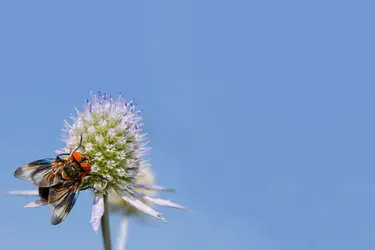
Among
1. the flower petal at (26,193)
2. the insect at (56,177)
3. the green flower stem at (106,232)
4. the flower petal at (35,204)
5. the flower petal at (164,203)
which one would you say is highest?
the flower petal at (164,203)

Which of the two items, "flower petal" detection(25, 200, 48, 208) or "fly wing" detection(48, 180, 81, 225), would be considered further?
"flower petal" detection(25, 200, 48, 208)

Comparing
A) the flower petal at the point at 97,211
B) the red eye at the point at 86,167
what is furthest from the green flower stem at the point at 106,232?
the red eye at the point at 86,167

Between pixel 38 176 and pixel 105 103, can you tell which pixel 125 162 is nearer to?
pixel 105 103

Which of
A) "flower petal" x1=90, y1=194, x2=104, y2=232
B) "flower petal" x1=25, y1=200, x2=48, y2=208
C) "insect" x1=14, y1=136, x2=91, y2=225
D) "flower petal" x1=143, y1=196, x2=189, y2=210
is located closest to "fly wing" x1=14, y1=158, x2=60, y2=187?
"insect" x1=14, y1=136, x2=91, y2=225

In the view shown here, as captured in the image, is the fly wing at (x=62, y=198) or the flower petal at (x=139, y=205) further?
the flower petal at (x=139, y=205)

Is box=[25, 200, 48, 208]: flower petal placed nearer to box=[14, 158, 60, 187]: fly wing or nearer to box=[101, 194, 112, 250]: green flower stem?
box=[14, 158, 60, 187]: fly wing

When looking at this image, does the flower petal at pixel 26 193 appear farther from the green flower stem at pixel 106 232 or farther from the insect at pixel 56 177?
the green flower stem at pixel 106 232

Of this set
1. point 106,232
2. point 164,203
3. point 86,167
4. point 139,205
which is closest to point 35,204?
point 86,167
